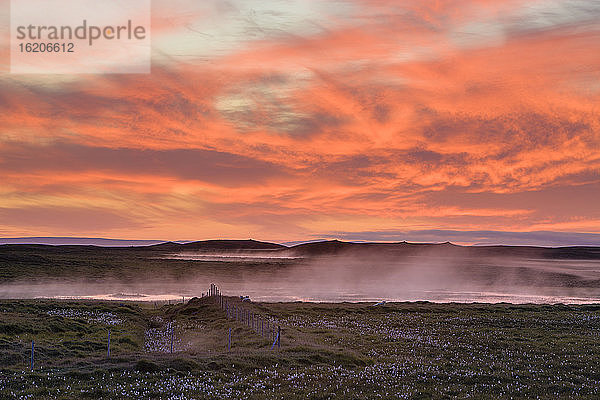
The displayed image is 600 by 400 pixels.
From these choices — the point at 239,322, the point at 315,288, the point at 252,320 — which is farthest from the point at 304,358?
the point at 315,288

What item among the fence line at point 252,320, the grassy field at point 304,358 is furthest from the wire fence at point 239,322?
the grassy field at point 304,358

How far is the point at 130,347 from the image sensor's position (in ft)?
117

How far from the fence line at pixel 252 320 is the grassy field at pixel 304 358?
3.04ft

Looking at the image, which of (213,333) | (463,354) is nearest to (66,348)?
(213,333)

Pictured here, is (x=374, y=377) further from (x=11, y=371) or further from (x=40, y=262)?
(x=40, y=262)

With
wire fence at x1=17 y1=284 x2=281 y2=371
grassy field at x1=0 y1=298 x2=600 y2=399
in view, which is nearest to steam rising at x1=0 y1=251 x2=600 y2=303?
wire fence at x1=17 y1=284 x2=281 y2=371

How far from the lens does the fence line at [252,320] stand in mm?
35291

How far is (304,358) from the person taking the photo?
27938 millimetres

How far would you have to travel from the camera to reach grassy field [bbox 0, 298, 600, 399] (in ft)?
69.1

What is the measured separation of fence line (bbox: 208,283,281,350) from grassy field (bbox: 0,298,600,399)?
3.04ft

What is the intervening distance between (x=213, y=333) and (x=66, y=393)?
74.3 feet

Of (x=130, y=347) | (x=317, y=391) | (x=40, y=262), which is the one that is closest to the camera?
(x=317, y=391)

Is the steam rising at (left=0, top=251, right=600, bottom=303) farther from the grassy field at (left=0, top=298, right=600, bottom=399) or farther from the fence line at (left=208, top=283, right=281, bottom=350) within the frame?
the grassy field at (left=0, top=298, right=600, bottom=399)

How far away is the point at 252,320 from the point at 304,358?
1452 cm
